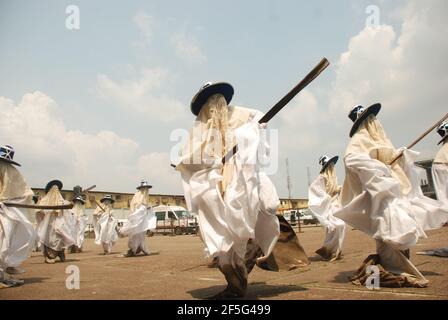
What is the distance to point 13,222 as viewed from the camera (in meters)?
6.52

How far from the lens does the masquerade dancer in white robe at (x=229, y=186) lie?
3898 mm

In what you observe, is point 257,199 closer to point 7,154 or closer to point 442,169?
point 7,154

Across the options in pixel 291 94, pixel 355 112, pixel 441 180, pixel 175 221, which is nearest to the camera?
pixel 291 94

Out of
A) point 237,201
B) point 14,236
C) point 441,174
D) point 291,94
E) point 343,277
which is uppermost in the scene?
point 291,94

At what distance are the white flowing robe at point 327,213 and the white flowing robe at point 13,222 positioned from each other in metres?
6.16

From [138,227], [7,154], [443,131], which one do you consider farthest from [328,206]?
[138,227]

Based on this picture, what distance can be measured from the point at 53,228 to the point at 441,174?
11.2m

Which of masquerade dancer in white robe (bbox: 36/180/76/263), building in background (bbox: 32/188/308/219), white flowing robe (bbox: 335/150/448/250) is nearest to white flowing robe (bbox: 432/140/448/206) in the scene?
white flowing robe (bbox: 335/150/448/250)

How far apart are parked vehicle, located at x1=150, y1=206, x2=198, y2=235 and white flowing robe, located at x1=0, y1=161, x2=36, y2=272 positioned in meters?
24.5

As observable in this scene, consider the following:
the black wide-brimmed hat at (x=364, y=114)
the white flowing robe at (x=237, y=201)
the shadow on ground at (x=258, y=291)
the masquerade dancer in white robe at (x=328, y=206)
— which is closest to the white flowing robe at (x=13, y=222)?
the shadow on ground at (x=258, y=291)

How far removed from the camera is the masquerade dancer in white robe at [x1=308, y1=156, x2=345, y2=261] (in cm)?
802

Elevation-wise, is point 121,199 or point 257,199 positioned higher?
point 121,199
